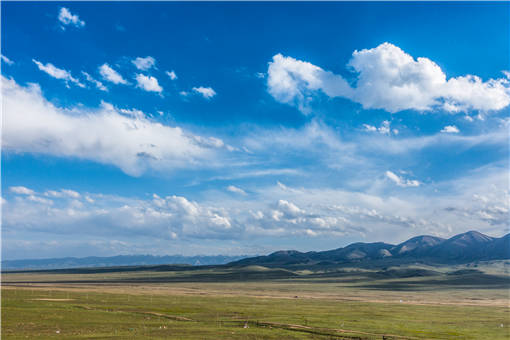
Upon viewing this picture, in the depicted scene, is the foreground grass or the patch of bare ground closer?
the foreground grass

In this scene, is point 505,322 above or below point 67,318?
below

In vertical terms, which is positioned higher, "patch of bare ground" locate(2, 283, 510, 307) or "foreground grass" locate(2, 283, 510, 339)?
"foreground grass" locate(2, 283, 510, 339)

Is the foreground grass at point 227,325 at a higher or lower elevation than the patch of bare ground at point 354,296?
higher

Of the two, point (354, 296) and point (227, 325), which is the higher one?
point (227, 325)

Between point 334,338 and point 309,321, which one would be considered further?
point 309,321

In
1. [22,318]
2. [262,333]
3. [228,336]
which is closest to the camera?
[228,336]

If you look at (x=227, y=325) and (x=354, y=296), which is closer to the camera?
(x=227, y=325)

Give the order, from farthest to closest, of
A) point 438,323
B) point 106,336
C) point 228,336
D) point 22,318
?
point 438,323 < point 22,318 < point 228,336 < point 106,336

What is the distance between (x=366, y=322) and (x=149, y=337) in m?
40.5

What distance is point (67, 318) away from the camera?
6456 centimetres

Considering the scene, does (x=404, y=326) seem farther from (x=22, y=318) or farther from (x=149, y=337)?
(x=22, y=318)

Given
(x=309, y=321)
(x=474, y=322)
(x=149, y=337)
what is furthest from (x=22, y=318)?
(x=474, y=322)

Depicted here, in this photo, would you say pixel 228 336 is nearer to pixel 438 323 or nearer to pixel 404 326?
pixel 404 326

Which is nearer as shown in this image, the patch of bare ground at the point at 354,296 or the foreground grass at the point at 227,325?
the foreground grass at the point at 227,325
